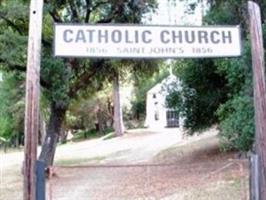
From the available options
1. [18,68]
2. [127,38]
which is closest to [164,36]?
[127,38]

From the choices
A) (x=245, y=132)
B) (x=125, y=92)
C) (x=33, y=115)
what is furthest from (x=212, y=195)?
(x=125, y=92)

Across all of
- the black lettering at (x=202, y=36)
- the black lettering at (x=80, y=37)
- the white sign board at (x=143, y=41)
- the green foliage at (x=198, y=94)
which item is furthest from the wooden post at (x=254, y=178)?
the green foliage at (x=198, y=94)

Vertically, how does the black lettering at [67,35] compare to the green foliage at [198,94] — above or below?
below

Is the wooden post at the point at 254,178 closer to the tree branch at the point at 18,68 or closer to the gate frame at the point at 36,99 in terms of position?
the gate frame at the point at 36,99

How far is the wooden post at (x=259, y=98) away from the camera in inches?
260

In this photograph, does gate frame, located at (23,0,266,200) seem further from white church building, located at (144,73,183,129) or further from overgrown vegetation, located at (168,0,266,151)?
white church building, located at (144,73,183,129)

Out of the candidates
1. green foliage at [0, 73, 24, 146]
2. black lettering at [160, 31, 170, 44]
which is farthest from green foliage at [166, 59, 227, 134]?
green foliage at [0, 73, 24, 146]

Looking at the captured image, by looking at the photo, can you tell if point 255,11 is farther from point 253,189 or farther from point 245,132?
point 245,132

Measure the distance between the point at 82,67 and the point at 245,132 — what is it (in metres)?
8.64

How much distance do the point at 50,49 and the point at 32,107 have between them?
11.5m

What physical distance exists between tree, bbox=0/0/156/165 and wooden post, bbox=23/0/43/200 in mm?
9050

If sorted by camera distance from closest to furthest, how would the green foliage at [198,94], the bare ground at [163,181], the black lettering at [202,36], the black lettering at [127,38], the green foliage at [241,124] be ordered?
the black lettering at [127,38]
the black lettering at [202,36]
the bare ground at [163,181]
the green foliage at [241,124]
the green foliage at [198,94]

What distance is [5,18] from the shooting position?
1631 centimetres

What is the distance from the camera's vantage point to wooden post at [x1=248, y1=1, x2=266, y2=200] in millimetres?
6602
